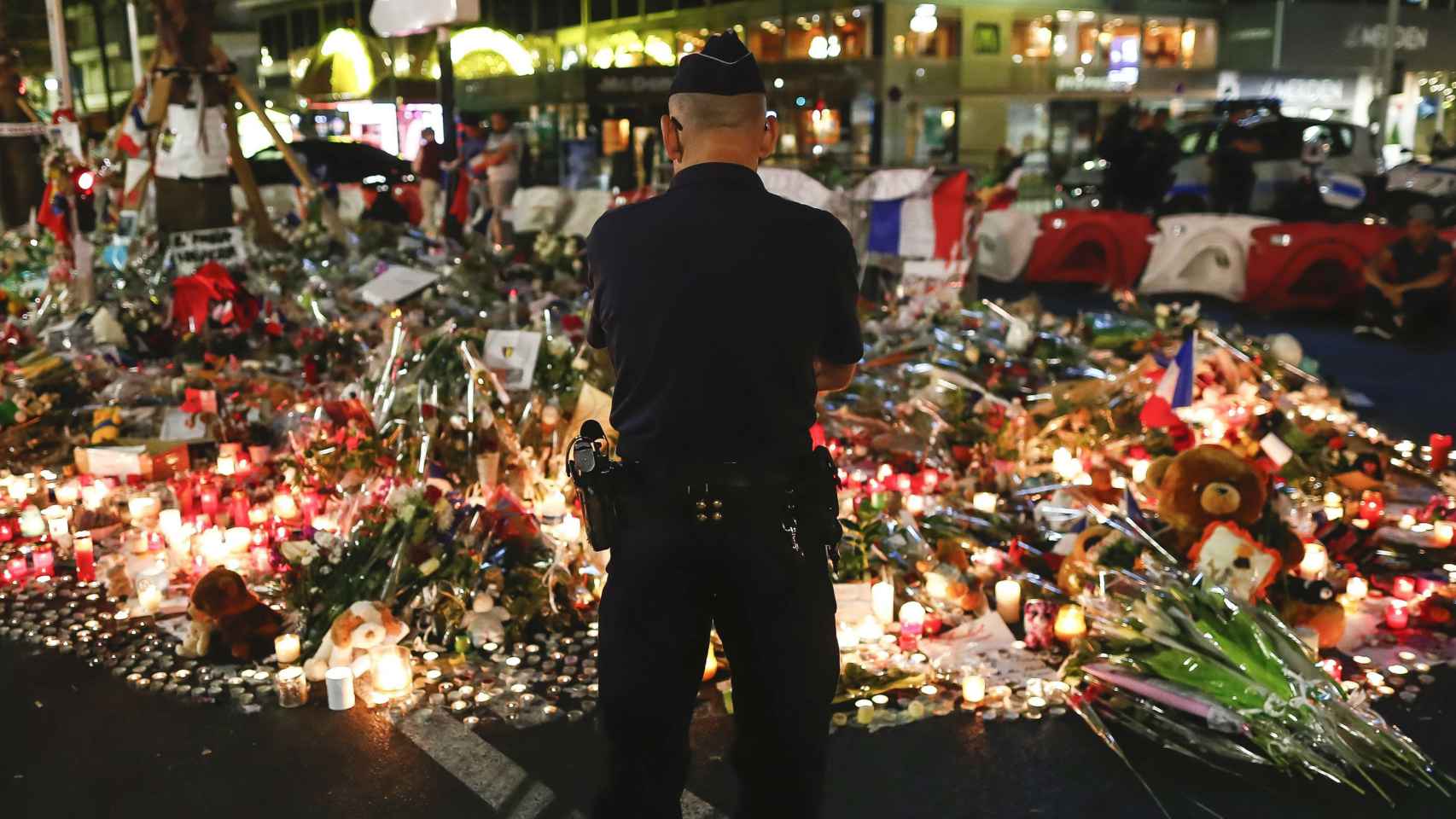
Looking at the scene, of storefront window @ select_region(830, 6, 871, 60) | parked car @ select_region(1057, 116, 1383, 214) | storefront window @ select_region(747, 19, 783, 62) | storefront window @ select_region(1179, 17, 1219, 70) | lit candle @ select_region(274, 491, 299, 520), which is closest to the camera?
lit candle @ select_region(274, 491, 299, 520)

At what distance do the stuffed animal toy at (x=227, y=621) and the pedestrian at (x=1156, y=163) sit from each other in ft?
50.6

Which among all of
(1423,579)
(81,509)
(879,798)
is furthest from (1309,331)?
(81,509)

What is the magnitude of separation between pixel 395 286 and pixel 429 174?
28.3ft

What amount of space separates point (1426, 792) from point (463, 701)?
3.10 meters

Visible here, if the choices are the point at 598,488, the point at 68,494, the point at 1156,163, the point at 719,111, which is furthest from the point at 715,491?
the point at 1156,163

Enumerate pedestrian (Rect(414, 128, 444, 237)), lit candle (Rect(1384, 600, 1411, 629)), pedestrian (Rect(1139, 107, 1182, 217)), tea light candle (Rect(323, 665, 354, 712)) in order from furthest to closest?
pedestrian (Rect(1139, 107, 1182, 217)) < pedestrian (Rect(414, 128, 444, 237)) < lit candle (Rect(1384, 600, 1411, 629)) < tea light candle (Rect(323, 665, 354, 712))

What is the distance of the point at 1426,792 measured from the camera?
369 cm

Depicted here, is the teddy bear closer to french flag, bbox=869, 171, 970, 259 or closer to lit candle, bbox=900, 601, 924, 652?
lit candle, bbox=900, 601, 924, 652

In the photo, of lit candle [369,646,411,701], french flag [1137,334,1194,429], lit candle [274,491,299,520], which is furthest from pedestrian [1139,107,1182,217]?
lit candle [369,646,411,701]

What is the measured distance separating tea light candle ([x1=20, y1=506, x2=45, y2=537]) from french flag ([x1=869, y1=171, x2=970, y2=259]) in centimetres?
674

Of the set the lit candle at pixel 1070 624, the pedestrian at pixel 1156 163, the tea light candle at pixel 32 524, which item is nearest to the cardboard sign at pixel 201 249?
the tea light candle at pixel 32 524

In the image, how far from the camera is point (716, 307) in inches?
99.3

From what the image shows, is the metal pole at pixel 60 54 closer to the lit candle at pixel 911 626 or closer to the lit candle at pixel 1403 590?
the lit candle at pixel 911 626

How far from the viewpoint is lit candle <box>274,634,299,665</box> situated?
464 cm
